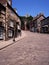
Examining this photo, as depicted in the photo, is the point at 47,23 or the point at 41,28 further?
the point at 41,28

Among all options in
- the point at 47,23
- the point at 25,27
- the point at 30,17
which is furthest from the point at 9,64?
the point at 30,17

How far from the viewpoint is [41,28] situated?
7744cm

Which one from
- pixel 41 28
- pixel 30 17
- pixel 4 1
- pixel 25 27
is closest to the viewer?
pixel 4 1

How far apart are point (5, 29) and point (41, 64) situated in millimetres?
20354

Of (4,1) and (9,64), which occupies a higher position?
(4,1)

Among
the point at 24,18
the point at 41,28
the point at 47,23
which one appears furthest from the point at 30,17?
the point at 47,23

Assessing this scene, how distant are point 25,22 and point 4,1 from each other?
2308 inches

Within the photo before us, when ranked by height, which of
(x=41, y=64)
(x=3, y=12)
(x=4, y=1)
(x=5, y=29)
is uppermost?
(x=4, y=1)

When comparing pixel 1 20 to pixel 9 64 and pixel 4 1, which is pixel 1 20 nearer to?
pixel 4 1

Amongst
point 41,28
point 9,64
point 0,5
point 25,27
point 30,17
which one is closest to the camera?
point 9,64

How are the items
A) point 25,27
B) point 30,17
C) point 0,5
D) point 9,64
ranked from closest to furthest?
1. point 9,64
2. point 0,5
3. point 25,27
4. point 30,17

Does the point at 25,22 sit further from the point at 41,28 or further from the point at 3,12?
the point at 3,12

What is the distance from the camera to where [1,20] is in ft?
99.1

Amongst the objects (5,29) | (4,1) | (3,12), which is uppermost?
(4,1)
